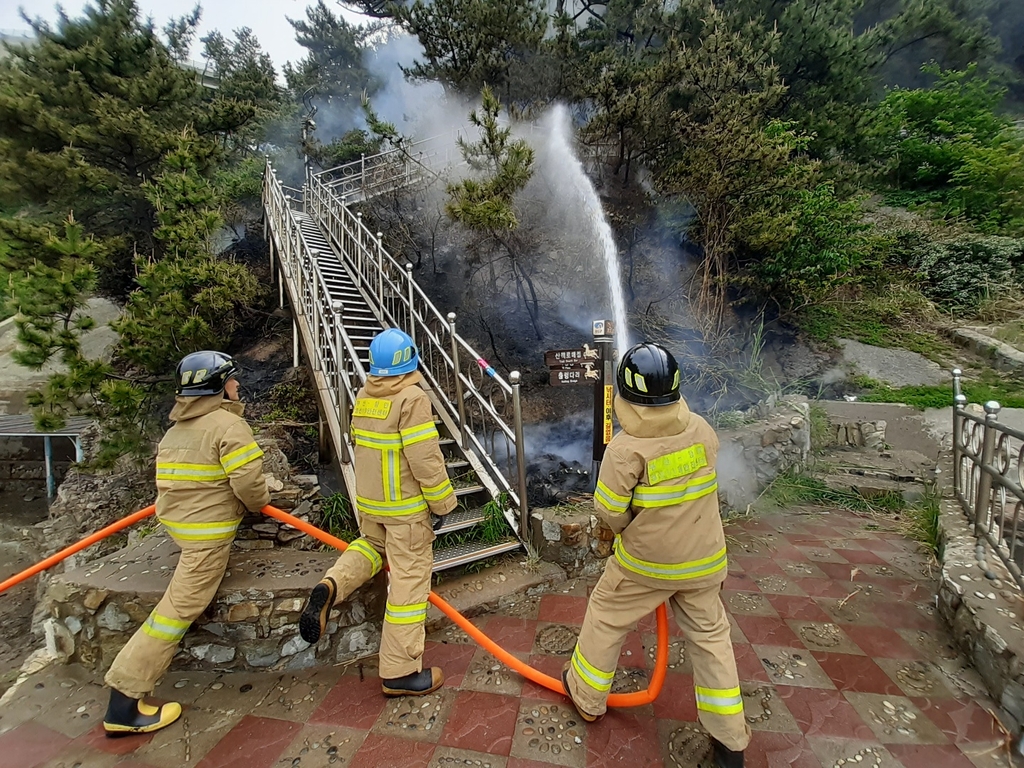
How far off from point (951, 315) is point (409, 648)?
38.6ft

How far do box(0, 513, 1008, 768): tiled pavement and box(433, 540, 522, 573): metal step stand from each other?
1.41 ft

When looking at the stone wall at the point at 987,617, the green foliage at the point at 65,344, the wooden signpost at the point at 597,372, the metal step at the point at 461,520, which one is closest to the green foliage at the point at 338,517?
A: the metal step at the point at 461,520

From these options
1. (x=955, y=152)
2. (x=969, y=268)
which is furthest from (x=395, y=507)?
(x=955, y=152)

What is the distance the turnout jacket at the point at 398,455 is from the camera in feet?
7.98

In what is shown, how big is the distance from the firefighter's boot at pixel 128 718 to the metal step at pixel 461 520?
1760 mm

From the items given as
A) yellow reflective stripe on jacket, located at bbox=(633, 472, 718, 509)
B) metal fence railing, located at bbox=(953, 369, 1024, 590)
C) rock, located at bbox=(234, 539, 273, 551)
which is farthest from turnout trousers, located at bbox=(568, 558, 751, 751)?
rock, located at bbox=(234, 539, 273, 551)

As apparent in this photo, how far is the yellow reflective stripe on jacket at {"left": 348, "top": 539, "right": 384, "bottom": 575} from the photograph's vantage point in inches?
101

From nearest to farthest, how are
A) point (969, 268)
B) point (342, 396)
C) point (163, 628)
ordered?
point (163, 628) → point (342, 396) → point (969, 268)

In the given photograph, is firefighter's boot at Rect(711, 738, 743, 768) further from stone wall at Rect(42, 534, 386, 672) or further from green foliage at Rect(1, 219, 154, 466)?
green foliage at Rect(1, 219, 154, 466)

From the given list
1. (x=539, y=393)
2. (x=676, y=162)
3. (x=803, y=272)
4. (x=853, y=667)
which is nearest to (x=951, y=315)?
(x=803, y=272)

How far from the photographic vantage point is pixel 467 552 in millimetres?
3369

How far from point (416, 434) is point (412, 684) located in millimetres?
1337

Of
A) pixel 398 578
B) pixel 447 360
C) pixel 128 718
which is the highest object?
pixel 447 360

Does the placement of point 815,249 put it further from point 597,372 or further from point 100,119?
point 100,119
